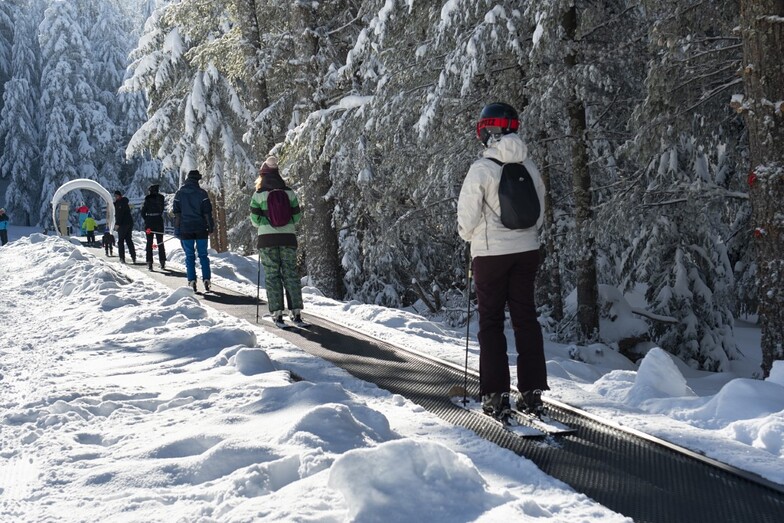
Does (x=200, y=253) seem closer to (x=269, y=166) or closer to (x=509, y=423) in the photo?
(x=269, y=166)

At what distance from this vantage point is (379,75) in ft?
44.9

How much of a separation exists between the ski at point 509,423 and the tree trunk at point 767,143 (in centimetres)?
380

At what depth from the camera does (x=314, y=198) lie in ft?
56.1

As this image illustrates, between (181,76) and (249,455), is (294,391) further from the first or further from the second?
(181,76)

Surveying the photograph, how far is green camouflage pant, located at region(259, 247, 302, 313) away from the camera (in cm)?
966

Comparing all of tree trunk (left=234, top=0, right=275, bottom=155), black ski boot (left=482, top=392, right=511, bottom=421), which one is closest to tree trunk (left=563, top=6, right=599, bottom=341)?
black ski boot (left=482, top=392, right=511, bottom=421)

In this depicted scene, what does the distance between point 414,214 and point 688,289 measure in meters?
5.05

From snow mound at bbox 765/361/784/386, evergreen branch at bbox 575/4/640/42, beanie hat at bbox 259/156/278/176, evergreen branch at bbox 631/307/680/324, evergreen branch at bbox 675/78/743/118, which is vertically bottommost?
evergreen branch at bbox 631/307/680/324

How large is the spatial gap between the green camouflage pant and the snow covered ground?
4.04 ft

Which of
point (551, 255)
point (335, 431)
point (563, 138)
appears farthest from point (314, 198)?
point (335, 431)

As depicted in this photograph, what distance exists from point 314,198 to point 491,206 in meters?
12.4

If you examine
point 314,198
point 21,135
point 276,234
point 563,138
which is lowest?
point 276,234

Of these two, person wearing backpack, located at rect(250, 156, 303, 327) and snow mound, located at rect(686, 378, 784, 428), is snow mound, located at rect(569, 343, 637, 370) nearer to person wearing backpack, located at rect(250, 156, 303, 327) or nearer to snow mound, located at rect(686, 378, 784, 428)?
person wearing backpack, located at rect(250, 156, 303, 327)

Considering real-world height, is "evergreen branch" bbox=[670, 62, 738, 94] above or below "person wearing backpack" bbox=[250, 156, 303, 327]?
above
